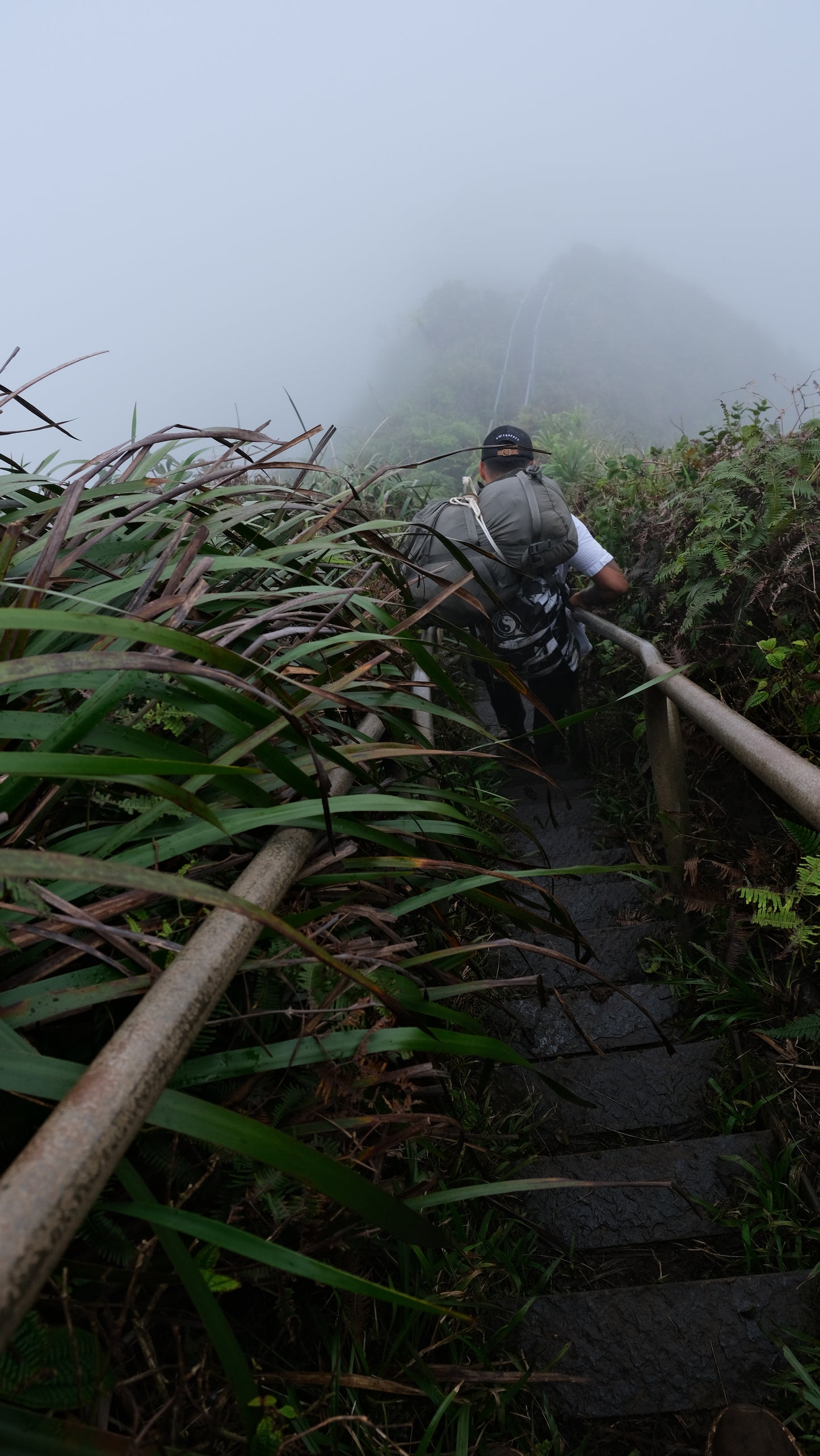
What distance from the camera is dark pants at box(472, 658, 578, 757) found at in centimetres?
479

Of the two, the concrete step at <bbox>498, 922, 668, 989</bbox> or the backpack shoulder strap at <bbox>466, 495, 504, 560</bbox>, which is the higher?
the backpack shoulder strap at <bbox>466, 495, 504, 560</bbox>

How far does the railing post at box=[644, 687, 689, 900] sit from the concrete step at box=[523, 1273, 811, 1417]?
1.21 m

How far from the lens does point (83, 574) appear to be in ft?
5.42

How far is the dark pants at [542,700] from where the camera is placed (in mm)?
4789

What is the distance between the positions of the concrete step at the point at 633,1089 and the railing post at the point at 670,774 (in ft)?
1.77

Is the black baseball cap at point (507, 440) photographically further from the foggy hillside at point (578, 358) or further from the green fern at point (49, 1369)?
the foggy hillside at point (578, 358)

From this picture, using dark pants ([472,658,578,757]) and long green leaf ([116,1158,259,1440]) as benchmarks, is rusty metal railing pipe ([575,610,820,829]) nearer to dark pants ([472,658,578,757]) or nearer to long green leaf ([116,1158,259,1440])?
long green leaf ([116,1158,259,1440])

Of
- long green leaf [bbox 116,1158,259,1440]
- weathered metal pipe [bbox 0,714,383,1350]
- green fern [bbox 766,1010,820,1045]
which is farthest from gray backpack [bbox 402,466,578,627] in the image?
long green leaf [bbox 116,1158,259,1440]

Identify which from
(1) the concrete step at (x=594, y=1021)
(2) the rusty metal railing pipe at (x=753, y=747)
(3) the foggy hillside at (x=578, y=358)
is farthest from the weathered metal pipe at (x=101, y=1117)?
(3) the foggy hillside at (x=578, y=358)

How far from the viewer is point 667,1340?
1808 mm

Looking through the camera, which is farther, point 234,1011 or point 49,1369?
point 234,1011

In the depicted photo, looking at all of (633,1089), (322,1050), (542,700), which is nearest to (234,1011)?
(322,1050)

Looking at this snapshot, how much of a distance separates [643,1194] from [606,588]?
10.1 ft

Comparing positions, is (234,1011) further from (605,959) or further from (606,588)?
(606,588)
